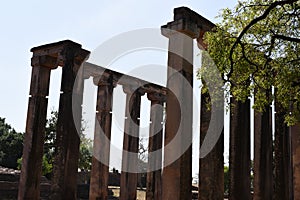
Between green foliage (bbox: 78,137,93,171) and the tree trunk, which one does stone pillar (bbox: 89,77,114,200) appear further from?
green foliage (bbox: 78,137,93,171)

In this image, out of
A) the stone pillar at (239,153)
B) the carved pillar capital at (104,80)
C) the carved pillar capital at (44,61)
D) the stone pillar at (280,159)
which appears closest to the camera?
the stone pillar at (239,153)

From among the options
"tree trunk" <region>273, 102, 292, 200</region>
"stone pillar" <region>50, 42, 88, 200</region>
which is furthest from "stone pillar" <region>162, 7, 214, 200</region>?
"tree trunk" <region>273, 102, 292, 200</region>

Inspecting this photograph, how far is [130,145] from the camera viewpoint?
2252 cm

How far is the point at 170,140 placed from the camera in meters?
11.6

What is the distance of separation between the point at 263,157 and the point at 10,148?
33.4 meters

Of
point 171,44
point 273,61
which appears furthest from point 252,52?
point 171,44

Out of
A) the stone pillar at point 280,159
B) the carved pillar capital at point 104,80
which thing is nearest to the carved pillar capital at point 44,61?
the carved pillar capital at point 104,80

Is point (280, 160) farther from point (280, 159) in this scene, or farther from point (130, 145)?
point (130, 145)

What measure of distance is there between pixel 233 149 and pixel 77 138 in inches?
229

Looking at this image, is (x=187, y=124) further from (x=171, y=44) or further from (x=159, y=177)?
(x=159, y=177)

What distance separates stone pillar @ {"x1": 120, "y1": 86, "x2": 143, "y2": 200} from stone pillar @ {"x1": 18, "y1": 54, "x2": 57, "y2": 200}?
20.7ft

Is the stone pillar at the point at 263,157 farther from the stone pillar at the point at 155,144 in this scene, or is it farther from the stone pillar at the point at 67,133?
the stone pillar at the point at 155,144

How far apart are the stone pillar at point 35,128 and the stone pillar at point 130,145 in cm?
630

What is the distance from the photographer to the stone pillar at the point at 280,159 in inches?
626
